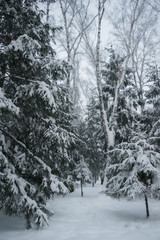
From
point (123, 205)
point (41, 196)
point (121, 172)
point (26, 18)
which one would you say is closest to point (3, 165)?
point (41, 196)

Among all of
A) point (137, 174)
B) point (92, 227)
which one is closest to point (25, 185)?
point (92, 227)

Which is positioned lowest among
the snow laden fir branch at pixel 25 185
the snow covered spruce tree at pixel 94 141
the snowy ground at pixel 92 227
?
the snowy ground at pixel 92 227

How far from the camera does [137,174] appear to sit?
6980mm

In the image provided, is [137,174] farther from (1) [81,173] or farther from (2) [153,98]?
(1) [81,173]

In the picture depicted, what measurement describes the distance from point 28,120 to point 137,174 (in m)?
4.24

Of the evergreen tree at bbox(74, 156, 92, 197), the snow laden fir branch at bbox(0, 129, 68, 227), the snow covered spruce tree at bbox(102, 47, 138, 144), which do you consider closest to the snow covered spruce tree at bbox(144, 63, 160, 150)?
the snow covered spruce tree at bbox(102, 47, 138, 144)

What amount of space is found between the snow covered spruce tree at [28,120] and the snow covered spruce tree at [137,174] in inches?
86.7

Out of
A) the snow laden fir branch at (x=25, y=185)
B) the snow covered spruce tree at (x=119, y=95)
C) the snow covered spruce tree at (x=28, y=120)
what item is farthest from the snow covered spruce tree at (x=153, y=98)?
the snow laden fir branch at (x=25, y=185)

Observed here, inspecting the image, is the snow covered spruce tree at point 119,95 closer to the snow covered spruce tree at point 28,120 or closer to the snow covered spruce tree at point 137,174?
the snow covered spruce tree at point 137,174

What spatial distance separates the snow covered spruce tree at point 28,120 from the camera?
5152 mm

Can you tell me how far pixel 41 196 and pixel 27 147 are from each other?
1597mm

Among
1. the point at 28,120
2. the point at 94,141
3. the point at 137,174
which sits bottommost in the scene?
the point at 137,174

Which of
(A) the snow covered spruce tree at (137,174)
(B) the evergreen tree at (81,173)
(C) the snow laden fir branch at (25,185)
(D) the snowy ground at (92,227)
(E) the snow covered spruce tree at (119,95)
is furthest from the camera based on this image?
(B) the evergreen tree at (81,173)

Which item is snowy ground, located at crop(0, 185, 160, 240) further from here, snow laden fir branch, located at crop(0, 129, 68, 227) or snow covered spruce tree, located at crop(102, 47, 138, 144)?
snow covered spruce tree, located at crop(102, 47, 138, 144)
